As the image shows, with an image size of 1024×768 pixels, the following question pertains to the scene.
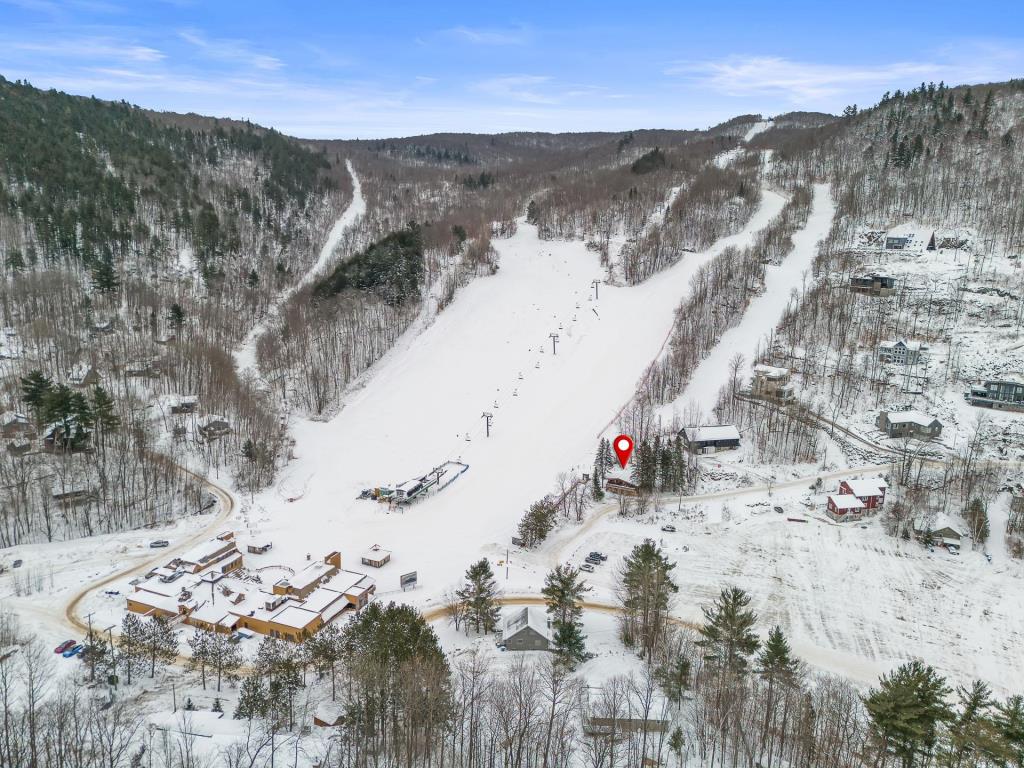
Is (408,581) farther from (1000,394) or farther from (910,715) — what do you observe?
(1000,394)

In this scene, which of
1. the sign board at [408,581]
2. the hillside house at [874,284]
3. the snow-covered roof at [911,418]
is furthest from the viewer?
the hillside house at [874,284]

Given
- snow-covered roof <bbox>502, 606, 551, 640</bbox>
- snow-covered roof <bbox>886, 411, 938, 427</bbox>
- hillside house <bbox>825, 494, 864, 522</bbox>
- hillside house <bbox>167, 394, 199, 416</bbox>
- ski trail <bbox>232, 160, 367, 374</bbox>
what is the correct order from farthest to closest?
ski trail <bbox>232, 160, 367, 374</bbox> < hillside house <bbox>167, 394, 199, 416</bbox> < snow-covered roof <bbox>886, 411, 938, 427</bbox> < hillside house <bbox>825, 494, 864, 522</bbox> < snow-covered roof <bbox>502, 606, 551, 640</bbox>

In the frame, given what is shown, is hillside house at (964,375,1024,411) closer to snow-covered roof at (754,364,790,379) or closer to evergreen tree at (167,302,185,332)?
snow-covered roof at (754,364,790,379)

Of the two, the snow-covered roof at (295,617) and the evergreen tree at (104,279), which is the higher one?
the evergreen tree at (104,279)

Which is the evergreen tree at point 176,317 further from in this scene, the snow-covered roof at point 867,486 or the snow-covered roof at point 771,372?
the snow-covered roof at point 867,486

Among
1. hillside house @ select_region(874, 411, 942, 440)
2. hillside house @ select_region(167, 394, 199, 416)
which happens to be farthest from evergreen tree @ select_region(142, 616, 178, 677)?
hillside house @ select_region(874, 411, 942, 440)

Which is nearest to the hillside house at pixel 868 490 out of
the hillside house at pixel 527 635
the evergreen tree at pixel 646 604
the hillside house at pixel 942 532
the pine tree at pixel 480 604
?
the hillside house at pixel 942 532
